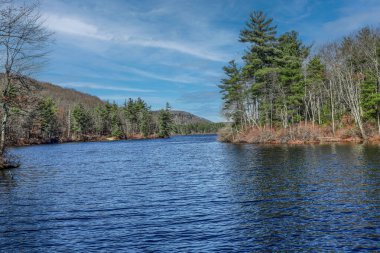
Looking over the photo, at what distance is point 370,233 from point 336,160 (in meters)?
22.1

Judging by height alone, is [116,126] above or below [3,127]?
above

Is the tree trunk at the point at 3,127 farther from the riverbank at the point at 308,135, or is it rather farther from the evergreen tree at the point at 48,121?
the evergreen tree at the point at 48,121

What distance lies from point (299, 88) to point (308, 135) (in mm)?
8534

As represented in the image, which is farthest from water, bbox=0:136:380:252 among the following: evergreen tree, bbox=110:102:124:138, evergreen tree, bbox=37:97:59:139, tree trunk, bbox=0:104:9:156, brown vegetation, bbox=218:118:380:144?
evergreen tree, bbox=110:102:124:138

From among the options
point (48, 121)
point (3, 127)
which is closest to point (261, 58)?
point (3, 127)

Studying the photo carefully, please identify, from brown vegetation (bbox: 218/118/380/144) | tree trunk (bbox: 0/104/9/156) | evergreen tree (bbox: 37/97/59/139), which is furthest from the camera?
evergreen tree (bbox: 37/97/59/139)

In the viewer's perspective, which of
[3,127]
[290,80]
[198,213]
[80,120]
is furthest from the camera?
[80,120]

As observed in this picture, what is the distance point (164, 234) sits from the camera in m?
12.4

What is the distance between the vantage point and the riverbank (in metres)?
56.6

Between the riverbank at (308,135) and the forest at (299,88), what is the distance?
0.14 metres

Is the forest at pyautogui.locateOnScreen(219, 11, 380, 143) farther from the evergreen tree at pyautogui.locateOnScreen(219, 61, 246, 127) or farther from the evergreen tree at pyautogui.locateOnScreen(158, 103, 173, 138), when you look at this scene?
the evergreen tree at pyautogui.locateOnScreen(158, 103, 173, 138)

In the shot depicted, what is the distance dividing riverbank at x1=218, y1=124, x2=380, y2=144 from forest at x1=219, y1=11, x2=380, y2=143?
0.47 ft

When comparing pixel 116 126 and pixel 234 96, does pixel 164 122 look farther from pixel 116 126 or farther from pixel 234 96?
pixel 234 96

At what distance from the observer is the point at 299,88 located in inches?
2466
